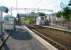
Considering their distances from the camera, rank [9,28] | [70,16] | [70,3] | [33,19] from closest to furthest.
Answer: [70,3], [9,28], [70,16], [33,19]

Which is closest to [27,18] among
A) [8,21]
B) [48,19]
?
[48,19]

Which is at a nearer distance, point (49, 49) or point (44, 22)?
point (49, 49)

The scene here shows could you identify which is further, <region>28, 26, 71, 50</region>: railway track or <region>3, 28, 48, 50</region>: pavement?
<region>28, 26, 71, 50</region>: railway track

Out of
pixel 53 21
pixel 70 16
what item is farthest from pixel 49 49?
pixel 53 21

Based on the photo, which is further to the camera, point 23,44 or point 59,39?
point 59,39

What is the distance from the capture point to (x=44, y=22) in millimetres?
58969

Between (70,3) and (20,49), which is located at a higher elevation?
(70,3)

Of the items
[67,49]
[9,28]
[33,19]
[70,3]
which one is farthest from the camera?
[33,19]

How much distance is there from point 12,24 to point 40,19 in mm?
29896

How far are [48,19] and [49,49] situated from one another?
4761 cm

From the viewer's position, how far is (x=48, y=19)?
194 feet

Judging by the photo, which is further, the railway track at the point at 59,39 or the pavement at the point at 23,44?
the railway track at the point at 59,39

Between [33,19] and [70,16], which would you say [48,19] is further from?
[70,16]

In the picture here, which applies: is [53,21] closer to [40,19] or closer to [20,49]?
[40,19]
